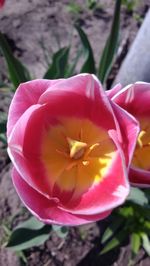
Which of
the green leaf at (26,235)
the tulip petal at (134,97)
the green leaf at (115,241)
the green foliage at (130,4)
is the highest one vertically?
the tulip petal at (134,97)

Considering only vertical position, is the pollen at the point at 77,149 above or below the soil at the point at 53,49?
above

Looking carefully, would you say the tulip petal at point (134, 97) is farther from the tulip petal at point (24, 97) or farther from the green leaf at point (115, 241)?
the green leaf at point (115, 241)

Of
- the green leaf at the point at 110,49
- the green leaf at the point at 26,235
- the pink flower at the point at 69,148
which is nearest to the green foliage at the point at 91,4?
the green leaf at the point at 110,49

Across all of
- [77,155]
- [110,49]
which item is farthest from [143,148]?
[110,49]

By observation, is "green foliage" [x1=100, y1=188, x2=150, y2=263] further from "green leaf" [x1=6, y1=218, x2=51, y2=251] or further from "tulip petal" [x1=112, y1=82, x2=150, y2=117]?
"tulip petal" [x1=112, y1=82, x2=150, y2=117]

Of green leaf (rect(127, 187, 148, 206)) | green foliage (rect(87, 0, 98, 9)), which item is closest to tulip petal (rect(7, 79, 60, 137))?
green leaf (rect(127, 187, 148, 206))

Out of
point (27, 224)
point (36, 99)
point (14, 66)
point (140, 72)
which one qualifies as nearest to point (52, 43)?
point (140, 72)
